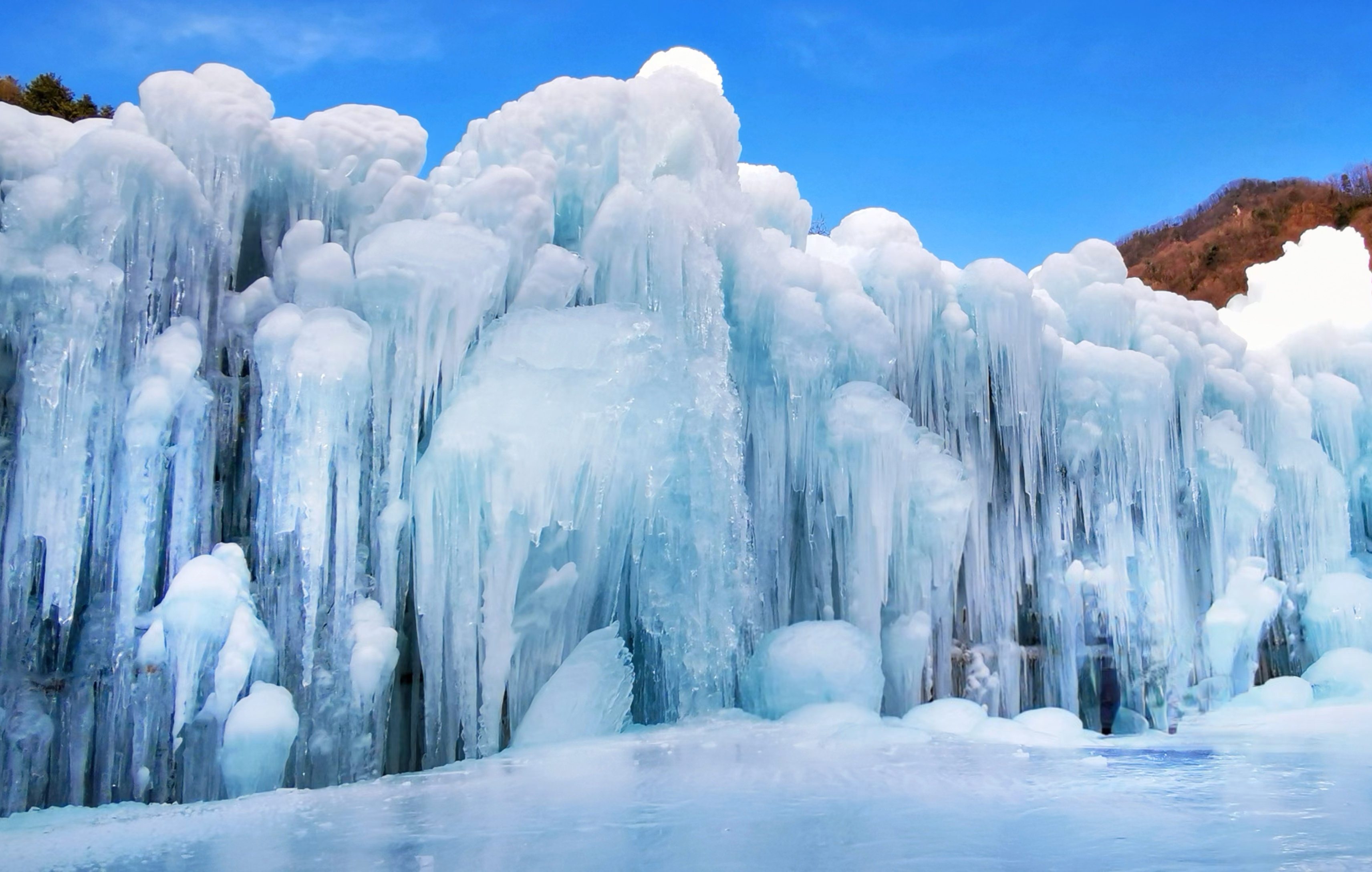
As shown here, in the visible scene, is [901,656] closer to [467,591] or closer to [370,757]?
[467,591]

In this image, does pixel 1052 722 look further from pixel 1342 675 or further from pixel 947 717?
pixel 1342 675

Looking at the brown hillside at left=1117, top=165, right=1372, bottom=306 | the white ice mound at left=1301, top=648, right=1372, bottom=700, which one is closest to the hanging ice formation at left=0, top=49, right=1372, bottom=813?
the white ice mound at left=1301, top=648, right=1372, bottom=700

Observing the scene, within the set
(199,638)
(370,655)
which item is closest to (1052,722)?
(370,655)

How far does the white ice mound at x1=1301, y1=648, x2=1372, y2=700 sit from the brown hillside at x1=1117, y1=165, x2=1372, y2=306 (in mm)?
16885

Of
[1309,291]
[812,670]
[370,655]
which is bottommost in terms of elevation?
[812,670]

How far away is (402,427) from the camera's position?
25.8ft

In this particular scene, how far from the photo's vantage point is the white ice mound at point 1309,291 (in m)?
14.2

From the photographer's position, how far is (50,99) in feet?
47.9

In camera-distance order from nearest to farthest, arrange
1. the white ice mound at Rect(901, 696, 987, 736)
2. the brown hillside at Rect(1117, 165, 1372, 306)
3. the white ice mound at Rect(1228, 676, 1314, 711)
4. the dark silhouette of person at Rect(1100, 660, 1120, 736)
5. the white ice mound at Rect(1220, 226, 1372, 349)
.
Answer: the white ice mound at Rect(901, 696, 987, 736), the white ice mound at Rect(1228, 676, 1314, 711), the dark silhouette of person at Rect(1100, 660, 1120, 736), the white ice mound at Rect(1220, 226, 1372, 349), the brown hillside at Rect(1117, 165, 1372, 306)

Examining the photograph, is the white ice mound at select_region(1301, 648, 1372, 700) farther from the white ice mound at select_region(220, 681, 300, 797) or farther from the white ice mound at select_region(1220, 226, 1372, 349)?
the white ice mound at select_region(220, 681, 300, 797)

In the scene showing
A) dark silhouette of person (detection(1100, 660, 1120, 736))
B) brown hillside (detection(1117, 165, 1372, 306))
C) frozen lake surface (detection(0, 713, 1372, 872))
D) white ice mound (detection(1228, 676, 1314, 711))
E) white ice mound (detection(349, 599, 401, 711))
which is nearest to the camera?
frozen lake surface (detection(0, 713, 1372, 872))

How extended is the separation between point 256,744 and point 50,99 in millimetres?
11738

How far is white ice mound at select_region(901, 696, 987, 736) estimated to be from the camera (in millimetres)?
8453

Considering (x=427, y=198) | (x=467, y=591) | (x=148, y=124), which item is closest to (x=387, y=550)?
(x=467, y=591)
